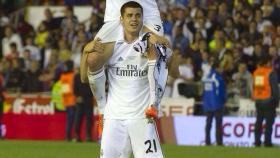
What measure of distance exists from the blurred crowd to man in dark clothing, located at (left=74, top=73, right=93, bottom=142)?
1499 millimetres

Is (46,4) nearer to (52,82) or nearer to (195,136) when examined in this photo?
(52,82)

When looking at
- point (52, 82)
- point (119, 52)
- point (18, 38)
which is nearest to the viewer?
point (119, 52)

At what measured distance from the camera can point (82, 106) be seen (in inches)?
1046

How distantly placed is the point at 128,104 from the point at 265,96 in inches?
538

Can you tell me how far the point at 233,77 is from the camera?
27094mm

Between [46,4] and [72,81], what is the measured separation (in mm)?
7857

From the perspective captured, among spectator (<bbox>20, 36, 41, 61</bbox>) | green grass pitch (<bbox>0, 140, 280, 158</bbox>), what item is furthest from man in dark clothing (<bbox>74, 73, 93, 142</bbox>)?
spectator (<bbox>20, 36, 41, 61</bbox>)

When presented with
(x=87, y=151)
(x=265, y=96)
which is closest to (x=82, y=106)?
(x=265, y=96)

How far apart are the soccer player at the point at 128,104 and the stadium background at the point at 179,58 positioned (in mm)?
13261

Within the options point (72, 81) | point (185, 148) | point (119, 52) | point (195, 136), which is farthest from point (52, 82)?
point (119, 52)

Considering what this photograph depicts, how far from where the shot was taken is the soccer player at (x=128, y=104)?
1085 cm

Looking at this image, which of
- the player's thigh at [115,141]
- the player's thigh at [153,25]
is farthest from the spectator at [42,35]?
the player's thigh at [115,141]

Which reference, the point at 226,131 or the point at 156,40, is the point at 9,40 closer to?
the point at 226,131

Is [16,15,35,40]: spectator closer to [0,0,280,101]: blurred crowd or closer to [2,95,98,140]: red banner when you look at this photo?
[0,0,280,101]: blurred crowd
